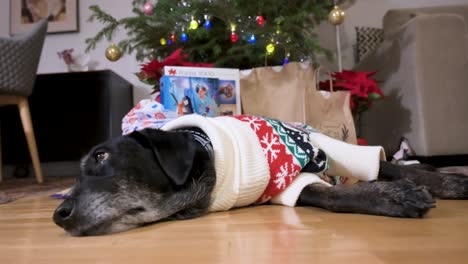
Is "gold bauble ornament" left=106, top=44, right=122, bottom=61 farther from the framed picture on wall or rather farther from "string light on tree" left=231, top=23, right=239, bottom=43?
the framed picture on wall

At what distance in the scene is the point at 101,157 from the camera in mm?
935

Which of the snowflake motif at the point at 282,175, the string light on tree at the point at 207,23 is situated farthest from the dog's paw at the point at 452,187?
the string light on tree at the point at 207,23

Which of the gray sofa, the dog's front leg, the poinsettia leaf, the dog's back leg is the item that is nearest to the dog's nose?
the dog's front leg

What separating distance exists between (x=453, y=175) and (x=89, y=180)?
116 cm

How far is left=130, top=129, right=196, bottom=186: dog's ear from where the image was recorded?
929mm

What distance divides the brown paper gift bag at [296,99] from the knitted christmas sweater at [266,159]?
59 cm

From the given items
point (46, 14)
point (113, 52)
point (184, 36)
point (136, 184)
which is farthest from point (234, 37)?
point (46, 14)

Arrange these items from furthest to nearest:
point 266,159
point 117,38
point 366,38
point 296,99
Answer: point 117,38
point 366,38
point 296,99
point 266,159

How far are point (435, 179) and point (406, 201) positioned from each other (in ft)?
1.51

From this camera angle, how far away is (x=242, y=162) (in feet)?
3.47

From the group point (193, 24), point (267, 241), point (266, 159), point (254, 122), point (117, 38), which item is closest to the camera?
point (267, 241)

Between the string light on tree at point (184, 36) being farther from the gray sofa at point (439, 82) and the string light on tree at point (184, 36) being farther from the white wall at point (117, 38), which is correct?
the white wall at point (117, 38)

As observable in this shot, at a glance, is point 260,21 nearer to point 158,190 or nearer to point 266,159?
point 266,159

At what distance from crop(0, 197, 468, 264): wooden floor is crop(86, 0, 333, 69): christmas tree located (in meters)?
1.19
